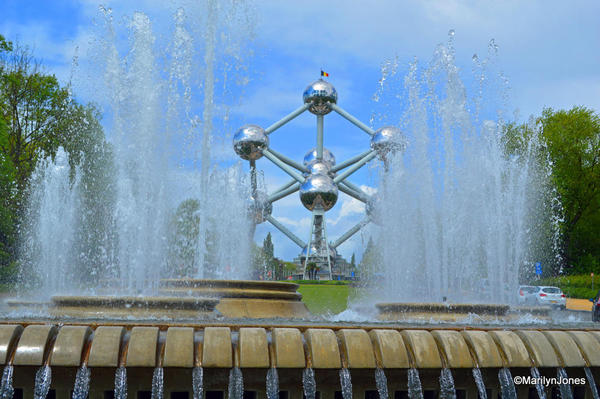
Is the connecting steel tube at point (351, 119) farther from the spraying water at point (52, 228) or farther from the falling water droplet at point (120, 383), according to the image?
the falling water droplet at point (120, 383)

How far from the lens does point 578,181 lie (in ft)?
135

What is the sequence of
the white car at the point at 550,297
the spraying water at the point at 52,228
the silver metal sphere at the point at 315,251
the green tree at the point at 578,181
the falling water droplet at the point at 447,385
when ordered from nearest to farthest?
the falling water droplet at the point at 447,385 < the spraying water at the point at 52,228 < the white car at the point at 550,297 < the green tree at the point at 578,181 < the silver metal sphere at the point at 315,251

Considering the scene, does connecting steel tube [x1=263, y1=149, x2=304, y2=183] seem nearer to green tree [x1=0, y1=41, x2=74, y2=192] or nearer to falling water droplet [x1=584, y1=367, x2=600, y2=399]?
green tree [x1=0, y1=41, x2=74, y2=192]

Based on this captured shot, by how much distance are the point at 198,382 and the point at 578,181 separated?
3981 centimetres

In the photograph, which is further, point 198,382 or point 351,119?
point 351,119

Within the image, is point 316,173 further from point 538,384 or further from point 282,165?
point 538,384

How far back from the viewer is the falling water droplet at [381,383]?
18.1ft

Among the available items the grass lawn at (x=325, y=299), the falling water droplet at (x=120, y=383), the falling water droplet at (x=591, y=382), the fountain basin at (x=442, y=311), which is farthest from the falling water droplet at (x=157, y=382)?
the grass lawn at (x=325, y=299)

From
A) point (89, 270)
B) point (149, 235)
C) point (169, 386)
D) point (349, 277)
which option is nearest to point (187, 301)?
point (169, 386)

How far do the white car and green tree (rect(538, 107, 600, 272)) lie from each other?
14352 millimetres

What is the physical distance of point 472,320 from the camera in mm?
8734

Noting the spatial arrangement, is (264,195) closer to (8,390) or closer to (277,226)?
(277,226)

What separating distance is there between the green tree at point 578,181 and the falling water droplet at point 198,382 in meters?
38.5

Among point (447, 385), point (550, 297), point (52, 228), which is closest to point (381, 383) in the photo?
point (447, 385)
